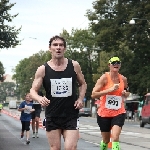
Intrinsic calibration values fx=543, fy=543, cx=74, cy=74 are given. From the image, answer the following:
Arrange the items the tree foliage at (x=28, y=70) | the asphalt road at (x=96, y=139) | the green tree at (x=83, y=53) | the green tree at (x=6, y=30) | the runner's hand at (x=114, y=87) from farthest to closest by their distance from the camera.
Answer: the tree foliage at (x=28, y=70) < the green tree at (x=83, y=53) < the green tree at (x=6, y=30) < the asphalt road at (x=96, y=139) < the runner's hand at (x=114, y=87)

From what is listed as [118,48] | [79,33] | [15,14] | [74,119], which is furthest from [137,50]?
[74,119]

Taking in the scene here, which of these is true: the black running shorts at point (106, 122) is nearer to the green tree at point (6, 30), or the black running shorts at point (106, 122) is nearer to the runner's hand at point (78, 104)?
the runner's hand at point (78, 104)

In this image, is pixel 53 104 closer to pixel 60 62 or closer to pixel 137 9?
pixel 60 62

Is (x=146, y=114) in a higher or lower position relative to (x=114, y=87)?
lower

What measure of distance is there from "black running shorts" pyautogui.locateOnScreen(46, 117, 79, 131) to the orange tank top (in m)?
2.50

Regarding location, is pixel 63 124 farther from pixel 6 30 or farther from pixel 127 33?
pixel 127 33

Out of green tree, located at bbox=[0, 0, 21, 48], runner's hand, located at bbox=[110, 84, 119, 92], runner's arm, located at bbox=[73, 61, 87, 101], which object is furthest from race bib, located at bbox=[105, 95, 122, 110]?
green tree, located at bbox=[0, 0, 21, 48]

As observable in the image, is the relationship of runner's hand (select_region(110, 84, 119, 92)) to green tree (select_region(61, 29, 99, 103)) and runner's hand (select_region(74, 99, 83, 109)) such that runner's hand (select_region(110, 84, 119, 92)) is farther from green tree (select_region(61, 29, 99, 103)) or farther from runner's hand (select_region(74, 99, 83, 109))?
green tree (select_region(61, 29, 99, 103))

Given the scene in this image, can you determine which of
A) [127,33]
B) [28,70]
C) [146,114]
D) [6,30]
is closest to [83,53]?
[127,33]

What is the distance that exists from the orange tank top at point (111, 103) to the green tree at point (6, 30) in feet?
62.6

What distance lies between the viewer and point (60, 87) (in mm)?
6535

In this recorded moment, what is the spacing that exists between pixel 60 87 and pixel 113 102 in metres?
2.62

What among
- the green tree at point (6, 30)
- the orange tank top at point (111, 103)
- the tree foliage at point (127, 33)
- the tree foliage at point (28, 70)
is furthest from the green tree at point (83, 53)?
the orange tank top at point (111, 103)

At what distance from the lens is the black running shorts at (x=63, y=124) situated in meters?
6.57
